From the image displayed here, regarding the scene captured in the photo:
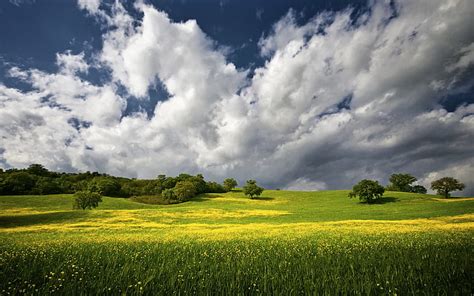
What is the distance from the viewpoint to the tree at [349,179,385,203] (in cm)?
8581

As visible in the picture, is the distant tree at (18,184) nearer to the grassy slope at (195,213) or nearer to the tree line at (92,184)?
the tree line at (92,184)

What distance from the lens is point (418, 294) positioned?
4.18 metres

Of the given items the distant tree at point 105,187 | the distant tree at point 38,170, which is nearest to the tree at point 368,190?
the distant tree at point 105,187

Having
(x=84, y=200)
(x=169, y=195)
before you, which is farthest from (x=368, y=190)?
(x=84, y=200)

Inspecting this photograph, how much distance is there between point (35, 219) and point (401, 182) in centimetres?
15353

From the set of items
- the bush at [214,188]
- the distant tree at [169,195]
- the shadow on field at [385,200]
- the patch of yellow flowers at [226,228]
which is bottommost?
the patch of yellow flowers at [226,228]

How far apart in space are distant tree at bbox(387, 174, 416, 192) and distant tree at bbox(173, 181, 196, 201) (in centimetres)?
10418

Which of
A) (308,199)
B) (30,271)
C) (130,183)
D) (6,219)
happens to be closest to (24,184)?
(130,183)

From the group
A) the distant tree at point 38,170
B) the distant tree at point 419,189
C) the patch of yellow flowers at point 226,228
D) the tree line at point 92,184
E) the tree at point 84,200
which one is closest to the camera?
the patch of yellow flowers at point 226,228

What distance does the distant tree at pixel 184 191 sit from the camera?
10600 centimetres

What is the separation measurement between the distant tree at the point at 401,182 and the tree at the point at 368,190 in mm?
62554

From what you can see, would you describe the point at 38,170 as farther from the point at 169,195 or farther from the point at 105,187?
the point at 169,195

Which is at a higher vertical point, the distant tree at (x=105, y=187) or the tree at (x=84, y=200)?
the distant tree at (x=105, y=187)

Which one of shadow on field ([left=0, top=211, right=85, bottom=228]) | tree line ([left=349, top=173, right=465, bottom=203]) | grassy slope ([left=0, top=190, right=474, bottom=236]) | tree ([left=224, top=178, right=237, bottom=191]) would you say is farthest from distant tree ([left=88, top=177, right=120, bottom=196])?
tree line ([left=349, top=173, right=465, bottom=203])
